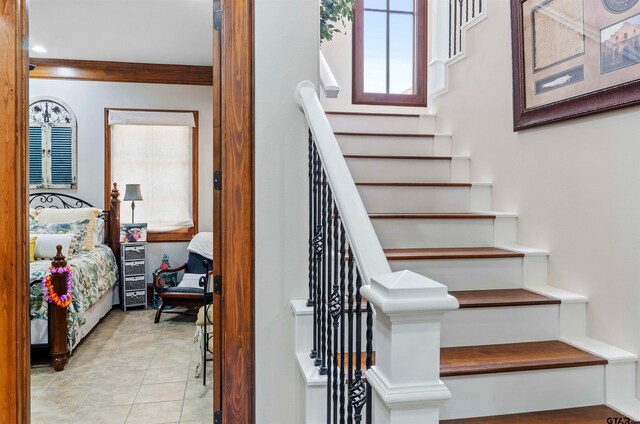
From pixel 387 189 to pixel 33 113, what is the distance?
4.76 meters

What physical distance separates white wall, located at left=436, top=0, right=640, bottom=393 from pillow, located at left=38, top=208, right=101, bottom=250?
4039 mm

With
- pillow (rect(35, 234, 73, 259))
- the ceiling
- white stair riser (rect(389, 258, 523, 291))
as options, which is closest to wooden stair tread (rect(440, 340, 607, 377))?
white stair riser (rect(389, 258, 523, 291))

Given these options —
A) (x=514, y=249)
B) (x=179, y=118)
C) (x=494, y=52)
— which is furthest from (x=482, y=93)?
(x=179, y=118)

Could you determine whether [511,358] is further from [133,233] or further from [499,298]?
[133,233]

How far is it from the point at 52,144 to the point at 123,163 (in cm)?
83

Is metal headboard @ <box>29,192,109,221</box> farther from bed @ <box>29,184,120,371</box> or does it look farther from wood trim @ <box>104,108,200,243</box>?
wood trim @ <box>104,108,200,243</box>

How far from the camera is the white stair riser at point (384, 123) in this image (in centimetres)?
344

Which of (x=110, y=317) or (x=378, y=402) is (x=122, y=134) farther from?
(x=378, y=402)

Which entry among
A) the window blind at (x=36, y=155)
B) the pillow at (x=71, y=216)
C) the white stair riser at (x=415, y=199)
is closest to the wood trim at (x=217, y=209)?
the white stair riser at (x=415, y=199)

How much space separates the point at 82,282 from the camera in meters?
3.82

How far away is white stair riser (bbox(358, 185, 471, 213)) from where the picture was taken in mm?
2578

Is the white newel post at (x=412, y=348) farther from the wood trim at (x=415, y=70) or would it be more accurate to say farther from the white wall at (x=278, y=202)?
the wood trim at (x=415, y=70)

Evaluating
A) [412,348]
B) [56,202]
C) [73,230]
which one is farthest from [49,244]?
[412,348]

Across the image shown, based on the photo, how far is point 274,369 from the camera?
1891 millimetres
